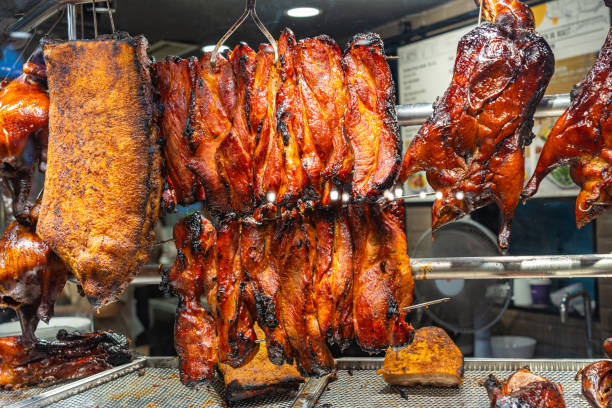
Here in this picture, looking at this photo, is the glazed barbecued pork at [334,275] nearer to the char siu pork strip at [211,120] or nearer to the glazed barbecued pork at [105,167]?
the char siu pork strip at [211,120]

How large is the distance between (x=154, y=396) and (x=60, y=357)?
64 cm

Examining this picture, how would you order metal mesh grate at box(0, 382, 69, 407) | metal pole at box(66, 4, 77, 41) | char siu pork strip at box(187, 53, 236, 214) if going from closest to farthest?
1. char siu pork strip at box(187, 53, 236, 214)
2. metal pole at box(66, 4, 77, 41)
3. metal mesh grate at box(0, 382, 69, 407)

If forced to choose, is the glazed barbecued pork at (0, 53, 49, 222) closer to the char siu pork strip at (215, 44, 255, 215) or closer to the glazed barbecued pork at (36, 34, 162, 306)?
the glazed barbecued pork at (36, 34, 162, 306)

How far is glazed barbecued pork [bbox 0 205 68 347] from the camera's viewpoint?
6.74 feet

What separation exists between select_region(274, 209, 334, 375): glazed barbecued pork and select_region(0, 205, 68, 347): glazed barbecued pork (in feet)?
3.46

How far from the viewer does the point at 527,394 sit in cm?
172

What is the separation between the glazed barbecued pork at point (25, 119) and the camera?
5.89ft

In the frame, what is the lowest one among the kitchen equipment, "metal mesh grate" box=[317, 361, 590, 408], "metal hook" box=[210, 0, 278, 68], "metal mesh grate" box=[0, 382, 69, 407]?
the kitchen equipment

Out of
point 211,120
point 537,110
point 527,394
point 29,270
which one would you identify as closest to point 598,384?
point 527,394

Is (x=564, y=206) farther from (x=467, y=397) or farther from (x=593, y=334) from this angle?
(x=467, y=397)

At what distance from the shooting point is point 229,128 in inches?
66.5

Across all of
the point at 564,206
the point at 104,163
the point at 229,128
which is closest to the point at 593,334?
the point at 564,206

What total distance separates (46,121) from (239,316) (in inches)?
39.9

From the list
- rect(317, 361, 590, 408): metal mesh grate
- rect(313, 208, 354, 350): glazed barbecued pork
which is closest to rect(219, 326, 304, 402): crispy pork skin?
rect(317, 361, 590, 408): metal mesh grate
